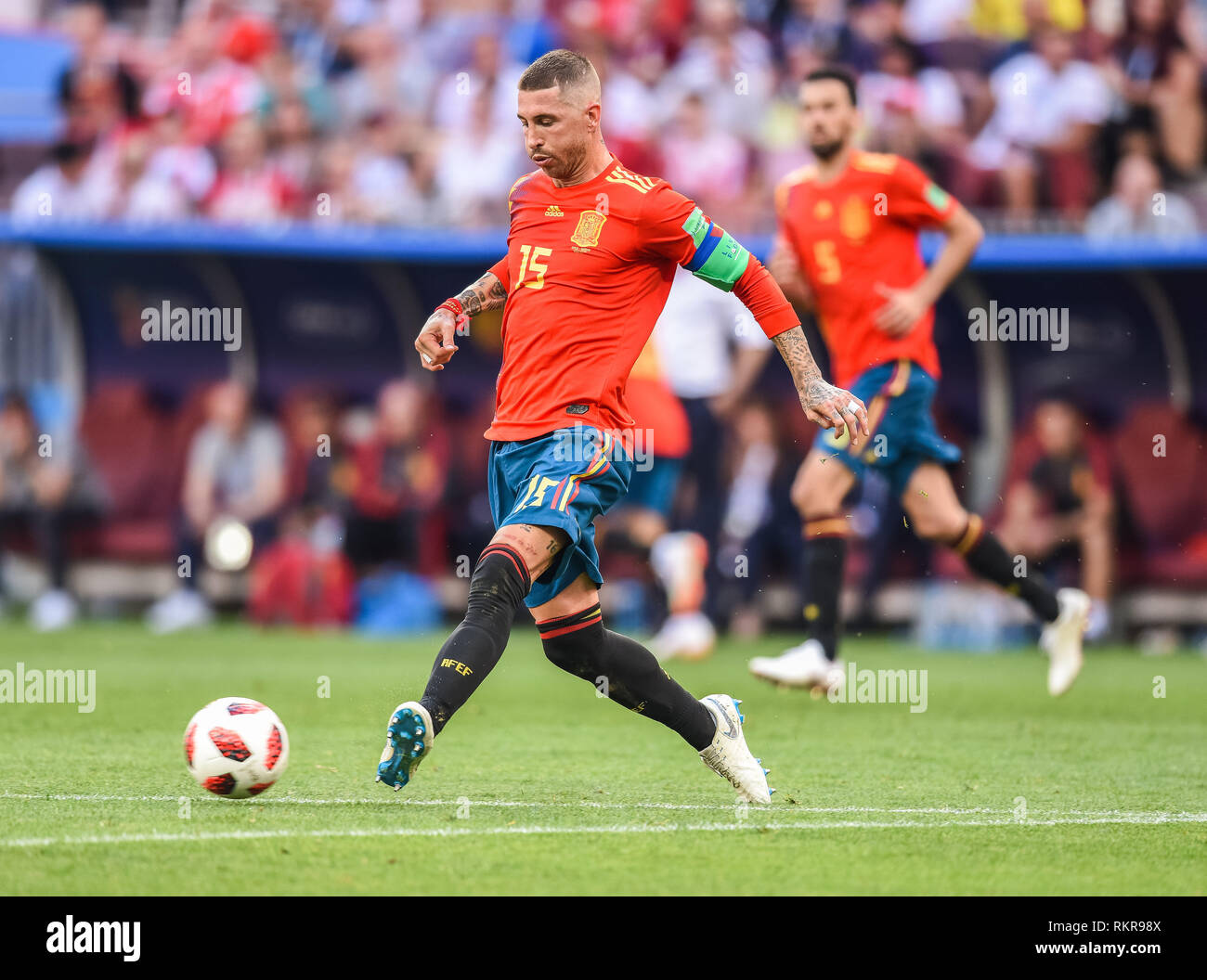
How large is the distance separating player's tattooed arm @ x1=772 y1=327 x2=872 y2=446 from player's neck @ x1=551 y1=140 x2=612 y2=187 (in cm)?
87

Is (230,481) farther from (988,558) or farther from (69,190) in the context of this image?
(988,558)

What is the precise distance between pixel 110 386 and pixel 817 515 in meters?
9.25

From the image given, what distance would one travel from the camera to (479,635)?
535 centimetres

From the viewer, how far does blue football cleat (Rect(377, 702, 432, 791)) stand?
498 cm

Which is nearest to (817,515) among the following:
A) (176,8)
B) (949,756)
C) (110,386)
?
(949,756)

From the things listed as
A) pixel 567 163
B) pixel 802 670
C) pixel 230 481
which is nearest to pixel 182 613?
pixel 230 481

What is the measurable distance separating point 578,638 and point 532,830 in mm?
725

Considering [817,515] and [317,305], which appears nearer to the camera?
[817,515]

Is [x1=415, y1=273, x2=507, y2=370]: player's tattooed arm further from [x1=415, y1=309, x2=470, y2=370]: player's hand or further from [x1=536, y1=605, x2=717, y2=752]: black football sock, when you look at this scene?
[x1=536, y1=605, x2=717, y2=752]: black football sock

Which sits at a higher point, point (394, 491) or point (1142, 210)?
point (1142, 210)

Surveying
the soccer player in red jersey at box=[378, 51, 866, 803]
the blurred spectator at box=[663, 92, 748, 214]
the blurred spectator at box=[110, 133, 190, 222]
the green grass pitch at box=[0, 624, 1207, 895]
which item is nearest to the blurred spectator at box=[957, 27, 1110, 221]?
the blurred spectator at box=[663, 92, 748, 214]

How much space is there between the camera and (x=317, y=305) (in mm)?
15672

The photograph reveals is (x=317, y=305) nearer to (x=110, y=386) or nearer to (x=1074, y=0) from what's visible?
(x=110, y=386)

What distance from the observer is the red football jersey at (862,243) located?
8.63 metres
